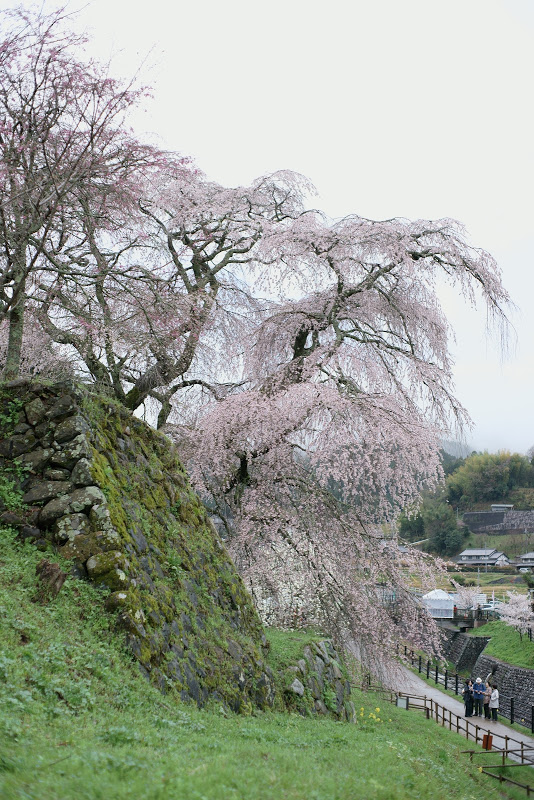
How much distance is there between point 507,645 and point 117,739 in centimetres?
4179

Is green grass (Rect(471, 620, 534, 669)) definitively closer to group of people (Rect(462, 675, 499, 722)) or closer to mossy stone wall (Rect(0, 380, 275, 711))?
group of people (Rect(462, 675, 499, 722))

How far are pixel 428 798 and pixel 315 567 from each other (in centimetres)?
675

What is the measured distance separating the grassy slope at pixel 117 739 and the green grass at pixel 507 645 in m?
32.3

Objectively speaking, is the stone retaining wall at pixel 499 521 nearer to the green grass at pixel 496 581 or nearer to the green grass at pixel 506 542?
the green grass at pixel 506 542

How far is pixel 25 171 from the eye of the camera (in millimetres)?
9320

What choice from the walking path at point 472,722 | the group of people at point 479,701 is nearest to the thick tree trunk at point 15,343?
the walking path at point 472,722

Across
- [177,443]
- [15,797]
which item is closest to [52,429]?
[15,797]

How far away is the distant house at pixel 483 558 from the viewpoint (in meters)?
70.7

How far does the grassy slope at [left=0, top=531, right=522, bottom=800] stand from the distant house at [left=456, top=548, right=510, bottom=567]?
6816 cm

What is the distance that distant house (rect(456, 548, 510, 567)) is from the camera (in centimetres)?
7069

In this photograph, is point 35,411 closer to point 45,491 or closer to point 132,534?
point 45,491

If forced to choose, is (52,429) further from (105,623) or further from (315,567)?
(315,567)

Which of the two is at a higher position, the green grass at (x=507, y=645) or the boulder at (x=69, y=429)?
the boulder at (x=69, y=429)

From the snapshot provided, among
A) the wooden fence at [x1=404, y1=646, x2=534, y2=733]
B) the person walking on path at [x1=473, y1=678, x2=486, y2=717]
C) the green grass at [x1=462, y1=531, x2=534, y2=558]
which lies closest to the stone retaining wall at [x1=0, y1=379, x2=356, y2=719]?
the person walking on path at [x1=473, y1=678, x2=486, y2=717]
